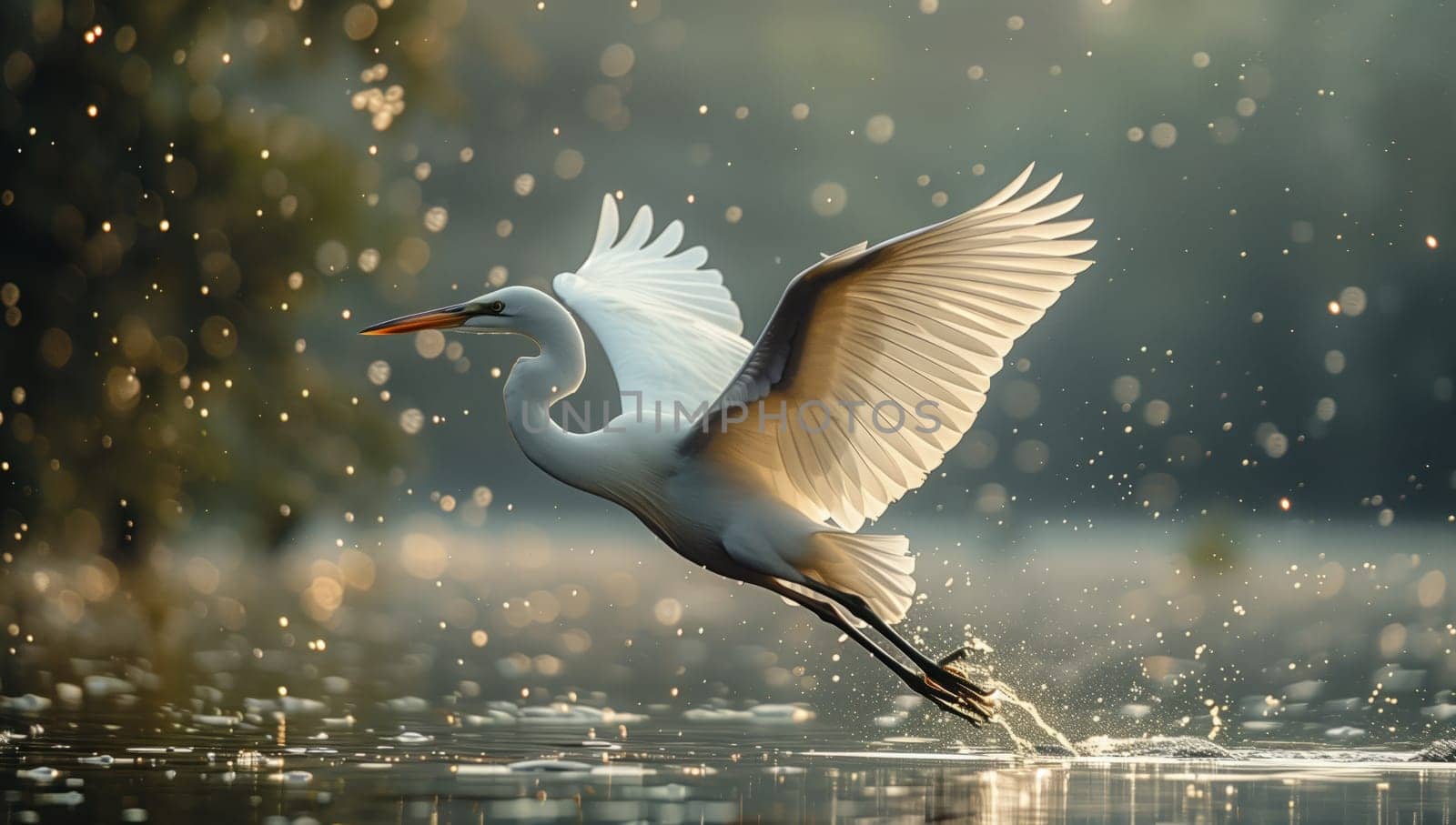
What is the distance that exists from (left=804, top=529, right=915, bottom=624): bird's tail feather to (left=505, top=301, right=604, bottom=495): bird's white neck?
767 mm

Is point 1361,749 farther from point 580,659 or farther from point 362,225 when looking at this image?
point 362,225

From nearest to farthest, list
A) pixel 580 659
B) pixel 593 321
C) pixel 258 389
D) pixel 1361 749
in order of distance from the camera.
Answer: pixel 1361 749
pixel 593 321
pixel 580 659
pixel 258 389

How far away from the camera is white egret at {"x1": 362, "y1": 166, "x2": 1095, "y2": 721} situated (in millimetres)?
4730

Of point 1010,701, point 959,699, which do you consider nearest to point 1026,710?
point 1010,701

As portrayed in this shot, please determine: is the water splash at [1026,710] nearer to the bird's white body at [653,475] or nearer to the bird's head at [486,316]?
the bird's white body at [653,475]

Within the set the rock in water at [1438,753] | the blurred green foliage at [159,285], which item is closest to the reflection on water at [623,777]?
the rock in water at [1438,753]

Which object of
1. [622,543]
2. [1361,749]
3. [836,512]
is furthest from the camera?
[622,543]

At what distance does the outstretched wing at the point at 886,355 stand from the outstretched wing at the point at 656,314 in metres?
0.63

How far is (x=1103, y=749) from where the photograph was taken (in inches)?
244

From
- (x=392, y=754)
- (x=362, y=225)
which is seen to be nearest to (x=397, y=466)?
(x=362, y=225)

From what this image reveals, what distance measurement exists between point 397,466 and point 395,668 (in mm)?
5243

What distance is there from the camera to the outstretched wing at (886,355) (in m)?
4.67

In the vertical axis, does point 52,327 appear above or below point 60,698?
above

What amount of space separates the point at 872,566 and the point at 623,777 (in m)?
1.01
